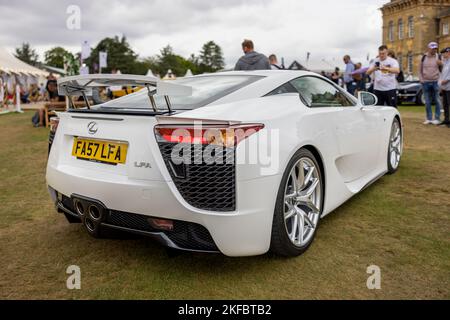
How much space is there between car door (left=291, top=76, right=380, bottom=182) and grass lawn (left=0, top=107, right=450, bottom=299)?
0.40 m

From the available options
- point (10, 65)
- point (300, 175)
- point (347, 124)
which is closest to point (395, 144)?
point (347, 124)

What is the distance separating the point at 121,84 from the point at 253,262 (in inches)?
56.1

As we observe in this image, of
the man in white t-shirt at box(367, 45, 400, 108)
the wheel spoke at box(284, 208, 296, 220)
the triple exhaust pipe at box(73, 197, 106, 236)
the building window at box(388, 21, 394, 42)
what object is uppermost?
the building window at box(388, 21, 394, 42)

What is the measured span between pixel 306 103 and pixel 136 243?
162 centimetres

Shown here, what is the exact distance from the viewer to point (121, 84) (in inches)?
104

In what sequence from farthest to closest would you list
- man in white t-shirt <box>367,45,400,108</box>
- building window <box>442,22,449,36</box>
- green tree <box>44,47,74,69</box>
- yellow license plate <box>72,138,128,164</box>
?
green tree <box>44,47,74,69</box>
building window <box>442,22,449,36</box>
man in white t-shirt <box>367,45,400,108</box>
yellow license plate <box>72,138,128,164</box>

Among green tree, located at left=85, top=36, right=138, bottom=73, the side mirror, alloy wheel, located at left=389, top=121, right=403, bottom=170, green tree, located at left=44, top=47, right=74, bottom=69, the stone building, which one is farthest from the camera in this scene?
green tree, located at left=44, top=47, right=74, bottom=69

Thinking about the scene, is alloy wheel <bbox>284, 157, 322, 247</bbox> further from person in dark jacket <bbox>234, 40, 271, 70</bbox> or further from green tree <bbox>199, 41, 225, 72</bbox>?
green tree <bbox>199, 41, 225, 72</bbox>

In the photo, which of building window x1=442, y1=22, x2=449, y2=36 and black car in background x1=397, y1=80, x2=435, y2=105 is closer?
black car in background x1=397, y1=80, x2=435, y2=105

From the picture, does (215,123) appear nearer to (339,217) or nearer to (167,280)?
(167,280)

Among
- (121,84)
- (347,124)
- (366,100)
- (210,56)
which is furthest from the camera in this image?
(210,56)

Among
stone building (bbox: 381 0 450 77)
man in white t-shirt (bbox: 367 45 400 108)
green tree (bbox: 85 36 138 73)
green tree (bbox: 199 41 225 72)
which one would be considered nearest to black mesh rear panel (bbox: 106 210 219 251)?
man in white t-shirt (bbox: 367 45 400 108)

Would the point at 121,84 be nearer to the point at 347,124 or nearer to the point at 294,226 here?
the point at 294,226

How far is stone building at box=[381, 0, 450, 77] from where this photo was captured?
2156 inches
